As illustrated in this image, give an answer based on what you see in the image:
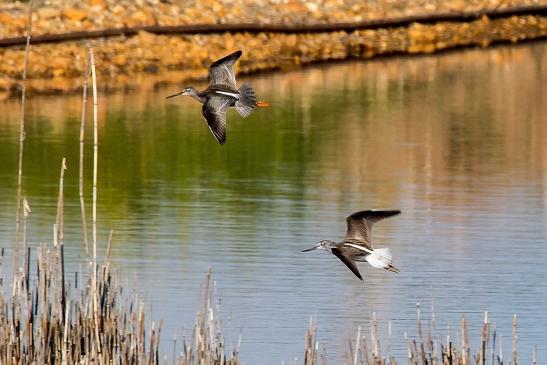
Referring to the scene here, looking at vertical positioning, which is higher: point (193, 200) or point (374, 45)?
point (374, 45)

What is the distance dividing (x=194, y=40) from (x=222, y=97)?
2198cm

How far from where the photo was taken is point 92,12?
34031mm

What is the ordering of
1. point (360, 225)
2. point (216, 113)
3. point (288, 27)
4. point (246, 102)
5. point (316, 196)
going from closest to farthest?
1. point (360, 225)
2. point (246, 102)
3. point (216, 113)
4. point (316, 196)
5. point (288, 27)

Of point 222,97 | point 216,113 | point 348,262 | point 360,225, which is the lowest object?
point 348,262

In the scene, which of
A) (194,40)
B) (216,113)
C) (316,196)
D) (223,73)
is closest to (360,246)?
(216,113)

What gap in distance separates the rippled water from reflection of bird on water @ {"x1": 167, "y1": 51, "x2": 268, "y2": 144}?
1715 mm

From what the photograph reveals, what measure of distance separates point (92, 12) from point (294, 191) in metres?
14.5

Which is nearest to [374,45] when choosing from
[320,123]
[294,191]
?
[320,123]

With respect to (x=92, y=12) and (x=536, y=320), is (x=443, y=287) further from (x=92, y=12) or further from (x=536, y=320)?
(x=92, y=12)

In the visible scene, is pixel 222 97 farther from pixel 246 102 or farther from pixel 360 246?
pixel 360 246

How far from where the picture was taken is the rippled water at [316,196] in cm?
1429

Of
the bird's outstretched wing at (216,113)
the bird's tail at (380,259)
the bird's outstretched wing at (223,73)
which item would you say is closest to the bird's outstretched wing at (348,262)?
the bird's tail at (380,259)

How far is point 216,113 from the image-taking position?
1221 cm

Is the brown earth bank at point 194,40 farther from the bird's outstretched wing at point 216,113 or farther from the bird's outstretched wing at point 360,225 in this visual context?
the bird's outstretched wing at point 360,225
